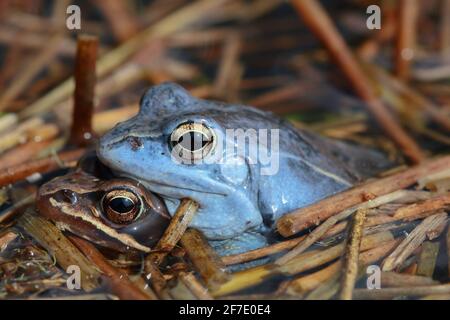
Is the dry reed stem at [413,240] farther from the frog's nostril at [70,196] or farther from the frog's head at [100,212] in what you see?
the frog's nostril at [70,196]

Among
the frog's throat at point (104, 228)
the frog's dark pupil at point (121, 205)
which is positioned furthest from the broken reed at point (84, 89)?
the frog's dark pupil at point (121, 205)

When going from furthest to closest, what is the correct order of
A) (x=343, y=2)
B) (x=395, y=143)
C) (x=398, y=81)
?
1. (x=343, y=2)
2. (x=398, y=81)
3. (x=395, y=143)

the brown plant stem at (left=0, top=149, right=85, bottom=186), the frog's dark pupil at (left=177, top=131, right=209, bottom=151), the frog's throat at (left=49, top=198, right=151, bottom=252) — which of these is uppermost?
the frog's dark pupil at (left=177, top=131, right=209, bottom=151)

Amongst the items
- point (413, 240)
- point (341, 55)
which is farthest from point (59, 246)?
point (341, 55)

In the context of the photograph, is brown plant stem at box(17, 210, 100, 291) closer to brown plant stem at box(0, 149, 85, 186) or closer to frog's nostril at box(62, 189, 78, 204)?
frog's nostril at box(62, 189, 78, 204)

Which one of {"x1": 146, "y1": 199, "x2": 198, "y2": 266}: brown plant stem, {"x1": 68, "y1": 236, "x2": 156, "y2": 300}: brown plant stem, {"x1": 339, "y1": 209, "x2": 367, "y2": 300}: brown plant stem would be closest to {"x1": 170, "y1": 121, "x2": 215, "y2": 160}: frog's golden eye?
{"x1": 146, "y1": 199, "x2": 198, "y2": 266}: brown plant stem
